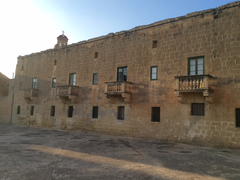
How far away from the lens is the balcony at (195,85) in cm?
1124

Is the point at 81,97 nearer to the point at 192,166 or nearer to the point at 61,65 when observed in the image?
the point at 61,65

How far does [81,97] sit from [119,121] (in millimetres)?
5130

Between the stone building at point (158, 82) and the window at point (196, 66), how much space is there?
0.06m

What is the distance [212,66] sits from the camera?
12.1 meters

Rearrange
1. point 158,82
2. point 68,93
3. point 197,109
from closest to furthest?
point 197,109 → point 158,82 → point 68,93

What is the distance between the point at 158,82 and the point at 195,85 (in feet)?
10.1

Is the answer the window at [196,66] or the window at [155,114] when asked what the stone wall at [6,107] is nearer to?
the window at [155,114]

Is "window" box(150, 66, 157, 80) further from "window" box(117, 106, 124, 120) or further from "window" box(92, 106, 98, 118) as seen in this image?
"window" box(92, 106, 98, 118)

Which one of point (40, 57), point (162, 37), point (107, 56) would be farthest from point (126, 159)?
point (40, 57)

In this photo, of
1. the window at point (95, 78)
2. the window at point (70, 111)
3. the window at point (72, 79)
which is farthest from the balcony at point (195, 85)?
the window at point (70, 111)

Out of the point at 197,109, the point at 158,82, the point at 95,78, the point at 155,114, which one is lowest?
the point at 155,114

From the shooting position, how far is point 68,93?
18.5 meters

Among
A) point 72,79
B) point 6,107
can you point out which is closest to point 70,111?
point 72,79

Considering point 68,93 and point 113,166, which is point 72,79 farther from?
point 113,166
